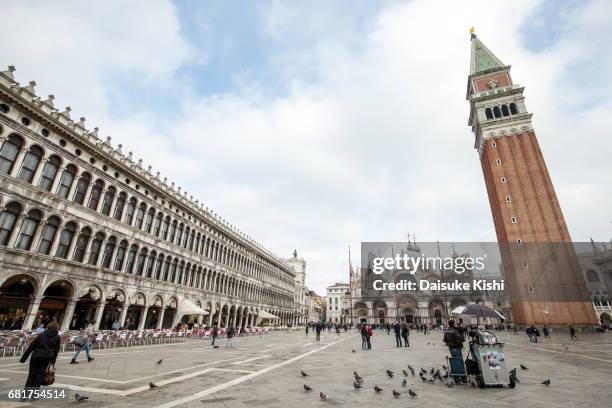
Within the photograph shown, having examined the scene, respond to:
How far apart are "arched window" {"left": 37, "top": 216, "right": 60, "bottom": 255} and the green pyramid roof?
201 feet

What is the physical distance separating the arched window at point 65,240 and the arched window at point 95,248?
1.58 m

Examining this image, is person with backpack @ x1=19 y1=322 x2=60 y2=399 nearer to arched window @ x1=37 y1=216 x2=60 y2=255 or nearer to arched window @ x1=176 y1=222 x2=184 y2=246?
arched window @ x1=37 y1=216 x2=60 y2=255

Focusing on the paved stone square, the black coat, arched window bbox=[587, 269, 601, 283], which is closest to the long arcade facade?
the paved stone square

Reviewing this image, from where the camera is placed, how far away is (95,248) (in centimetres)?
2169

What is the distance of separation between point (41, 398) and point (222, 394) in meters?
3.42

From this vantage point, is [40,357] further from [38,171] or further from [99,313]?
[99,313]

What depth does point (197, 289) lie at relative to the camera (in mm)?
33594

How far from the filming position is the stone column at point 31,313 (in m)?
16.9

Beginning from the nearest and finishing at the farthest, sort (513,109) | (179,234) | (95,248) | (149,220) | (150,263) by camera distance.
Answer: (95,248) < (150,263) < (149,220) < (179,234) < (513,109)

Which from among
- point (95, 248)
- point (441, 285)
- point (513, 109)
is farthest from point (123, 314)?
point (441, 285)

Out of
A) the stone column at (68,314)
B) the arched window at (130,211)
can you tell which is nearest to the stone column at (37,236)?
the stone column at (68,314)

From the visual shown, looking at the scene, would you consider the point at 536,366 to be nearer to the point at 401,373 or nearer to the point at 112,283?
the point at 401,373

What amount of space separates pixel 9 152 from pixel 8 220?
3.76 m

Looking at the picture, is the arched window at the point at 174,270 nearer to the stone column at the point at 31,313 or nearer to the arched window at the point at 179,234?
the arched window at the point at 179,234
